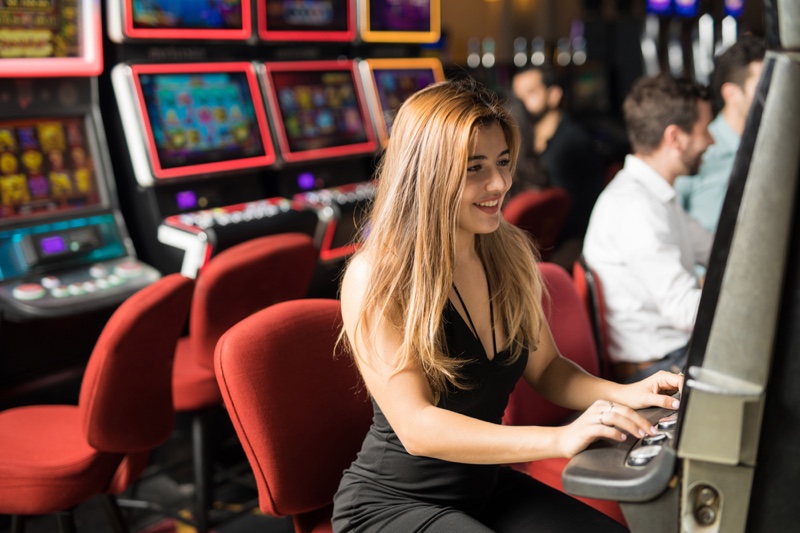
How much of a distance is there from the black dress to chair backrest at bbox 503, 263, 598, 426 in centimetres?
42

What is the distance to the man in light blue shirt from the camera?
319cm

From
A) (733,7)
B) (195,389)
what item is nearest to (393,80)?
(195,389)

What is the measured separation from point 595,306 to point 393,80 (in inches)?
93.7

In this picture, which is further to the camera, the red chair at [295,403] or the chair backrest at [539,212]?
the chair backrest at [539,212]

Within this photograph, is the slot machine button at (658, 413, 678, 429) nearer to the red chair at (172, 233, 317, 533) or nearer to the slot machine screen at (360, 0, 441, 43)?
the red chair at (172, 233, 317, 533)

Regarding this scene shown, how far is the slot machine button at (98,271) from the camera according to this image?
291cm

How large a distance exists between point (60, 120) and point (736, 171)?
2.59m

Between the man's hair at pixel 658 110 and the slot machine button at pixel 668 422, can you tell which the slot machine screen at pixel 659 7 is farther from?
the slot machine button at pixel 668 422

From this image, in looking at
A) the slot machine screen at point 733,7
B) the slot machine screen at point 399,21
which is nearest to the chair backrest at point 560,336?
the slot machine screen at point 399,21

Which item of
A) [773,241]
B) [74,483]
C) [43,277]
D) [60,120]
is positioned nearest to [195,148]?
[60,120]

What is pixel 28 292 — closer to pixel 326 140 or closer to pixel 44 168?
pixel 44 168

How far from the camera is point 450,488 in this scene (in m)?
1.48

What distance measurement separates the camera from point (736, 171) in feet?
3.07

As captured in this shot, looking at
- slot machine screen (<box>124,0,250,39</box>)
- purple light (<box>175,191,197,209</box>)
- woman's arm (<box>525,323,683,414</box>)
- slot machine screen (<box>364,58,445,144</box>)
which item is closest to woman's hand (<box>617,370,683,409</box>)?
woman's arm (<box>525,323,683,414</box>)
